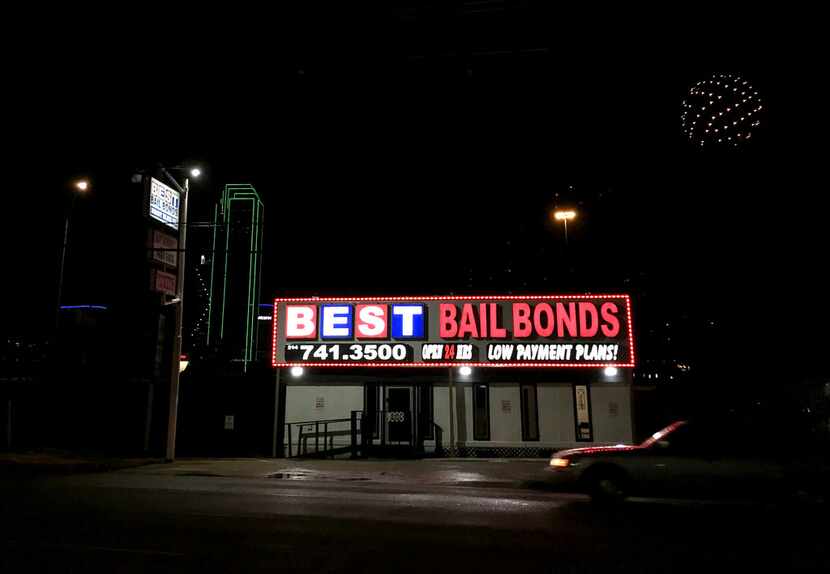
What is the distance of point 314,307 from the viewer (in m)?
20.8

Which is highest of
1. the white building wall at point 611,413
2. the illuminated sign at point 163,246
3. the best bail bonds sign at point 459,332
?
the illuminated sign at point 163,246

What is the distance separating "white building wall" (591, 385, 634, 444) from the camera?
65.4 feet

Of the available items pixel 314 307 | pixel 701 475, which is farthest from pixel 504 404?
pixel 701 475

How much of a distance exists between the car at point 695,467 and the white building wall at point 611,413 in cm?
1005

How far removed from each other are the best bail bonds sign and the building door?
4.39ft

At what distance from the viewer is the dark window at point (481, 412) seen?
66.4 ft

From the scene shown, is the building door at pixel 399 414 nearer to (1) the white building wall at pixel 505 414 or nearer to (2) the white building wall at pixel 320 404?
(2) the white building wall at pixel 320 404

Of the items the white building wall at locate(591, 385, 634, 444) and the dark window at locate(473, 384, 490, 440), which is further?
the dark window at locate(473, 384, 490, 440)

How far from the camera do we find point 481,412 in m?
20.4

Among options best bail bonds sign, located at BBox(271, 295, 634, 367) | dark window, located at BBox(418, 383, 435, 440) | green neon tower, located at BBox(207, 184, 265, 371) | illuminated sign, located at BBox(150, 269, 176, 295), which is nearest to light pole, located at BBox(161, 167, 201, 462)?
illuminated sign, located at BBox(150, 269, 176, 295)

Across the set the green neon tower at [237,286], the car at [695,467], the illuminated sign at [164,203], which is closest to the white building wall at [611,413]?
the car at [695,467]

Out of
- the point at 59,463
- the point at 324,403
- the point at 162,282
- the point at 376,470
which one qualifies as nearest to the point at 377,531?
the point at 376,470

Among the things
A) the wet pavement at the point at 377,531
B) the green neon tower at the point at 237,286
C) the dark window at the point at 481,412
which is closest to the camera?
the wet pavement at the point at 377,531

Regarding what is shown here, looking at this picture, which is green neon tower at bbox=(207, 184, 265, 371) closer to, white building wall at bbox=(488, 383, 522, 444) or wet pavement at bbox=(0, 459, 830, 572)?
white building wall at bbox=(488, 383, 522, 444)
